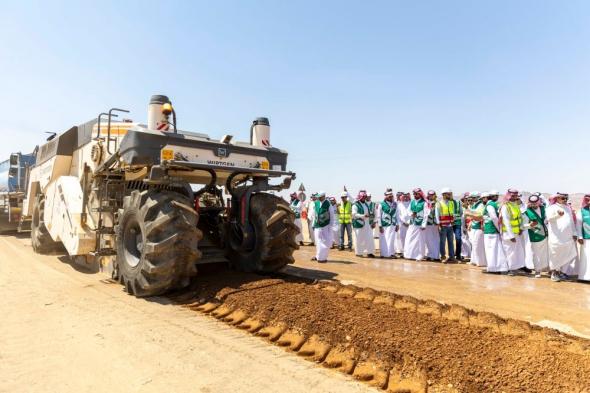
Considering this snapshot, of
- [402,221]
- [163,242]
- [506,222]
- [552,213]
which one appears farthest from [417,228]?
[163,242]

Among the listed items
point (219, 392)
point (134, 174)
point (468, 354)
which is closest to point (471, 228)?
point (468, 354)

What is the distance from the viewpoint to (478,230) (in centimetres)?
993

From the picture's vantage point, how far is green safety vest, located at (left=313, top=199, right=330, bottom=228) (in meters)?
10.1

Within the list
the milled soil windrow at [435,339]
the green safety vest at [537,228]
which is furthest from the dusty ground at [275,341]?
the green safety vest at [537,228]

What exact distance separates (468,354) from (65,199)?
7.42 metres

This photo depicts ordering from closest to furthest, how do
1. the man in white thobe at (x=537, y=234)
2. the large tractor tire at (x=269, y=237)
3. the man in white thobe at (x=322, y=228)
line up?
the large tractor tire at (x=269, y=237)
the man in white thobe at (x=537, y=234)
the man in white thobe at (x=322, y=228)

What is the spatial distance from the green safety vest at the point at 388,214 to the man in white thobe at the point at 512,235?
3512 mm

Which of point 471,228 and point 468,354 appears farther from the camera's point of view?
point 471,228

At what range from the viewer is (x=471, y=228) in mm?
10273

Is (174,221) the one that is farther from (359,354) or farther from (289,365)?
(359,354)

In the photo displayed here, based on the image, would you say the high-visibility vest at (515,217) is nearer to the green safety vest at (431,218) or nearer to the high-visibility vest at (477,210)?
the high-visibility vest at (477,210)

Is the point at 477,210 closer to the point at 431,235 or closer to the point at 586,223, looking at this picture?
the point at 431,235

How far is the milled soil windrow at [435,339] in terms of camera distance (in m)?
3.00

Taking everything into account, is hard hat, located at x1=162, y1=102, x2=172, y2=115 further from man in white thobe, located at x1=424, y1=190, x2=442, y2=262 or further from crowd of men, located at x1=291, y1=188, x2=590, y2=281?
man in white thobe, located at x1=424, y1=190, x2=442, y2=262
